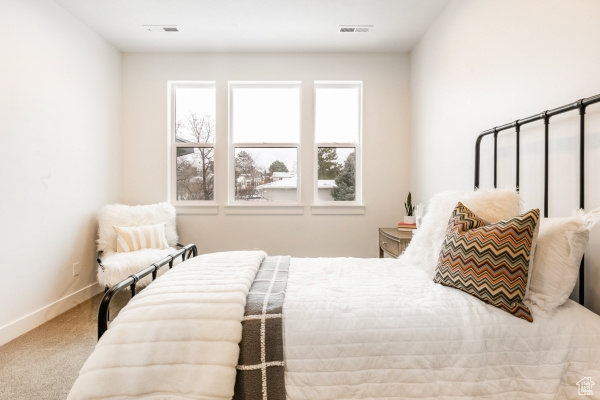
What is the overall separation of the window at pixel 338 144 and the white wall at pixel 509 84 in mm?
742

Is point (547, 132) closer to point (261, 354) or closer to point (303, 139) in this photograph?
point (261, 354)

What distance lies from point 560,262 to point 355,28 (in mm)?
2763

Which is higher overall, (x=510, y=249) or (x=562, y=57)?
(x=562, y=57)

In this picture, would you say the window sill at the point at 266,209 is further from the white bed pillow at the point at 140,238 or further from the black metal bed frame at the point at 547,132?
the black metal bed frame at the point at 547,132

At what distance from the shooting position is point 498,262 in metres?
1.29

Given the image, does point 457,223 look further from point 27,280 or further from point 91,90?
point 91,90

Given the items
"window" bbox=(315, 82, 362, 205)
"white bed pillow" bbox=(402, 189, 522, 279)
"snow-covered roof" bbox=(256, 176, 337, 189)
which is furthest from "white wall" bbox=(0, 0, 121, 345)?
"white bed pillow" bbox=(402, 189, 522, 279)

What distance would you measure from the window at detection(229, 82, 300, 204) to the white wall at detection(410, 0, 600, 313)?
1.44m

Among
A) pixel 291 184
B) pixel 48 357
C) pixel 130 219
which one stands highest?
pixel 291 184

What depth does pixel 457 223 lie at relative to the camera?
5.06 ft

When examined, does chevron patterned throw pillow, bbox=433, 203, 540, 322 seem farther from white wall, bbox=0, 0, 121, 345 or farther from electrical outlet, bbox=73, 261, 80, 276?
electrical outlet, bbox=73, 261, 80, 276

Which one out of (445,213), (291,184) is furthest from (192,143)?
(445,213)

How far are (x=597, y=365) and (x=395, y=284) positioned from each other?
2.37 ft

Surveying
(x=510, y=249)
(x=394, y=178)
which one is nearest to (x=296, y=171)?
(x=394, y=178)
